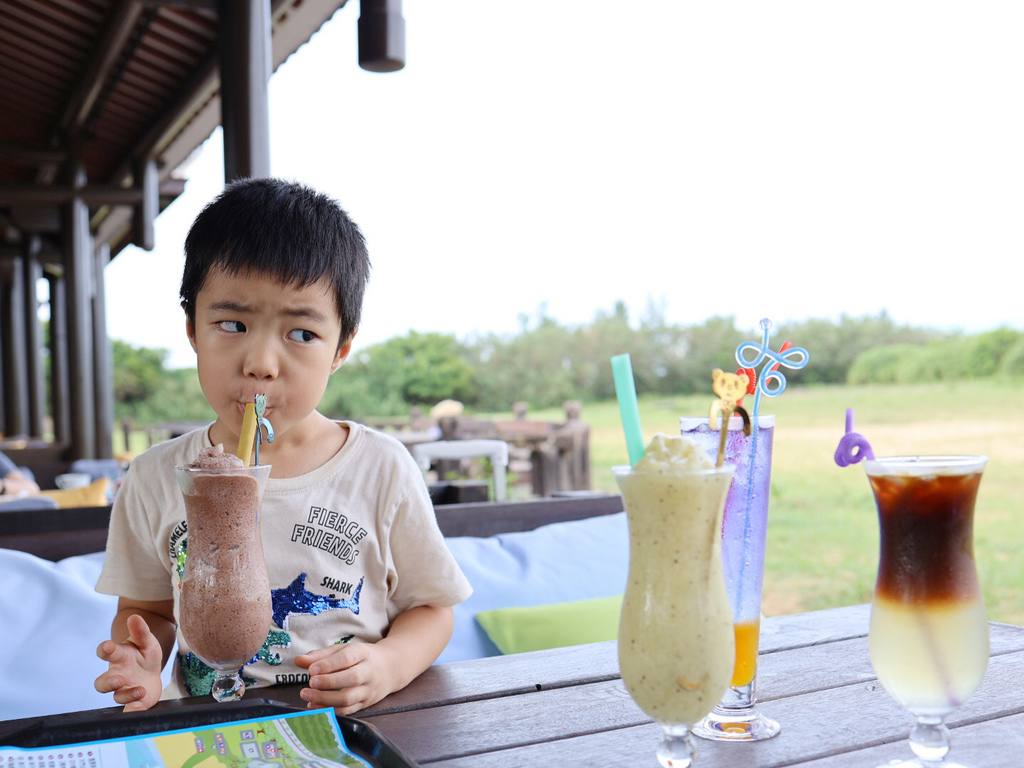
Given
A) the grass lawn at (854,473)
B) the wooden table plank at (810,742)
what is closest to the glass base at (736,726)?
the wooden table plank at (810,742)

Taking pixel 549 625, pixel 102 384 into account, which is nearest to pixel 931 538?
pixel 549 625

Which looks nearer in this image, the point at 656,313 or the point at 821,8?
the point at 821,8

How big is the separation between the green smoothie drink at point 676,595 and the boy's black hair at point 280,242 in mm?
608

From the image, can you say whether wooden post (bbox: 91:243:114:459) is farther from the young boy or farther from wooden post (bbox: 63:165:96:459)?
the young boy

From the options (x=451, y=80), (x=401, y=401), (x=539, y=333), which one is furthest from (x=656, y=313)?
(x=451, y=80)

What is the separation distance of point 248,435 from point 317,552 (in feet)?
1.05

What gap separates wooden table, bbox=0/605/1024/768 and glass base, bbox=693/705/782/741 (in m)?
0.01

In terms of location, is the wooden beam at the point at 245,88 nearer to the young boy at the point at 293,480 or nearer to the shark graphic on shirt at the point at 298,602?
the young boy at the point at 293,480

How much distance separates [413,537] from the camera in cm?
123

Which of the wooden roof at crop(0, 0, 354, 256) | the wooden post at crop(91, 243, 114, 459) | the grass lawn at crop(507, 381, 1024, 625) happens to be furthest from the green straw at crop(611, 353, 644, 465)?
the wooden post at crop(91, 243, 114, 459)

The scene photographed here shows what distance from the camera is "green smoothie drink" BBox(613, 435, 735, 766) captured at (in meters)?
0.70

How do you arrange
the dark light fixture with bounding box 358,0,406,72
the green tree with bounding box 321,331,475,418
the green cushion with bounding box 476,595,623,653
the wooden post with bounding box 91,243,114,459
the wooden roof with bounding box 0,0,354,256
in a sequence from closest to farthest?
the green cushion with bounding box 476,595,623,653 → the dark light fixture with bounding box 358,0,406,72 → the wooden roof with bounding box 0,0,354,256 → the wooden post with bounding box 91,243,114,459 → the green tree with bounding box 321,331,475,418

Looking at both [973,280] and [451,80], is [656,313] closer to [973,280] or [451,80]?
[973,280]

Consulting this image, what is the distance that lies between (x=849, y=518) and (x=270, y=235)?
10490 millimetres
